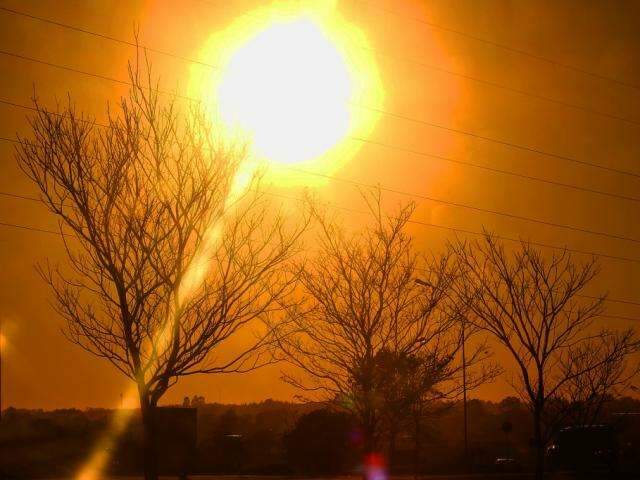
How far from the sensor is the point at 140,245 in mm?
10398

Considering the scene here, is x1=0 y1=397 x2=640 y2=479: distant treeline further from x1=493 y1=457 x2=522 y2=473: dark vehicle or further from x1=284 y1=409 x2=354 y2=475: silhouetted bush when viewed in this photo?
x1=493 y1=457 x2=522 y2=473: dark vehicle

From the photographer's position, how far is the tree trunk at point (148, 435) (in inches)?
390

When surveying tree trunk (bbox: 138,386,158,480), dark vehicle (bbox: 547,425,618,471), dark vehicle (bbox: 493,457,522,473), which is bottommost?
dark vehicle (bbox: 493,457,522,473)

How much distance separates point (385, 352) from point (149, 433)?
7.94 m

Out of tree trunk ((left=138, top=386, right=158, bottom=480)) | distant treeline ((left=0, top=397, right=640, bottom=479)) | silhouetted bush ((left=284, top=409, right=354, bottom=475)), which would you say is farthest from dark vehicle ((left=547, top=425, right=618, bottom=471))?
tree trunk ((left=138, top=386, right=158, bottom=480))

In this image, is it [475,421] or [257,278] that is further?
[475,421]

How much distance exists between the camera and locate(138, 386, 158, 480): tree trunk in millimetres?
9906

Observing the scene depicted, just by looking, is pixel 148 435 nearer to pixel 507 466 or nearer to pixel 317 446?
pixel 317 446

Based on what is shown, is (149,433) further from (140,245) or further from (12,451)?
(12,451)

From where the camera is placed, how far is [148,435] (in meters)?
9.92

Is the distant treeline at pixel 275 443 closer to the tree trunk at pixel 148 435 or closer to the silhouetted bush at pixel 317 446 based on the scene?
the silhouetted bush at pixel 317 446

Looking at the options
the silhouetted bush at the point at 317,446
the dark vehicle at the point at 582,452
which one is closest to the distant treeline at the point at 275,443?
the silhouetted bush at the point at 317,446

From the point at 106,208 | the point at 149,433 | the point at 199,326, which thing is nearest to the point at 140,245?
the point at 106,208

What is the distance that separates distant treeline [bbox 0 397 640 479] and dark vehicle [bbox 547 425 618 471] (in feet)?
4.24
